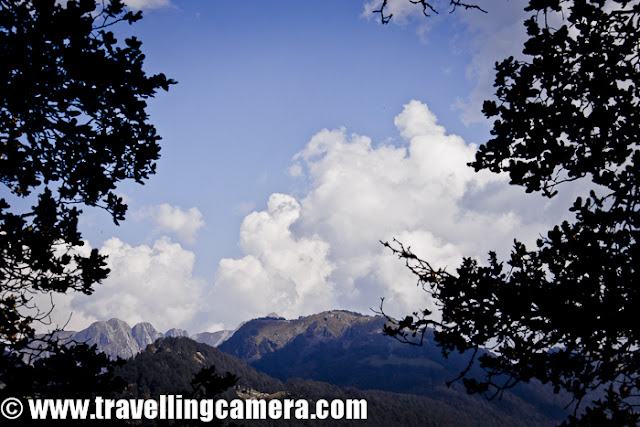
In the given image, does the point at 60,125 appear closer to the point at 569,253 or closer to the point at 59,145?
the point at 59,145

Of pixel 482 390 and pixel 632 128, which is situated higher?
pixel 632 128

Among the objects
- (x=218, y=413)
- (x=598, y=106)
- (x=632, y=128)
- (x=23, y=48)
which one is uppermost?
(x=23, y=48)

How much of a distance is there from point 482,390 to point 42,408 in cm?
598

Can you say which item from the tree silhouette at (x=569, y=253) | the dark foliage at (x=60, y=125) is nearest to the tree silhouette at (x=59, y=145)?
the dark foliage at (x=60, y=125)

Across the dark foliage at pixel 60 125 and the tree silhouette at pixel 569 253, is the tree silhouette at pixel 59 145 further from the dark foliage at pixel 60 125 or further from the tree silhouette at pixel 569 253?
the tree silhouette at pixel 569 253

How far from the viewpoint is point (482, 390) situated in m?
5.32

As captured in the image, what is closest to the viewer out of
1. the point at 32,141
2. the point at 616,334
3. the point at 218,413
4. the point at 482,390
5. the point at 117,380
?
the point at 616,334

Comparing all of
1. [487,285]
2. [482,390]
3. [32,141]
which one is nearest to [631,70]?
[487,285]

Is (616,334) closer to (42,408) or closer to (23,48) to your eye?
(42,408)

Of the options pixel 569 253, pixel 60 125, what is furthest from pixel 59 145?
pixel 569 253

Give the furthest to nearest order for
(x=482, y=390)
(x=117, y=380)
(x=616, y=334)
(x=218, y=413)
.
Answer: (x=117, y=380)
(x=218, y=413)
(x=482, y=390)
(x=616, y=334)

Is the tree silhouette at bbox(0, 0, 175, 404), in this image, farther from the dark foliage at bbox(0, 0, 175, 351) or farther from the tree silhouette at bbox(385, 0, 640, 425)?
the tree silhouette at bbox(385, 0, 640, 425)

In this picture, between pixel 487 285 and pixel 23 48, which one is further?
pixel 23 48

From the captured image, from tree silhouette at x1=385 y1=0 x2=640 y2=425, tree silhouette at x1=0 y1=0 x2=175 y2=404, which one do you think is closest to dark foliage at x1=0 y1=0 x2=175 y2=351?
tree silhouette at x1=0 y1=0 x2=175 y2=404
